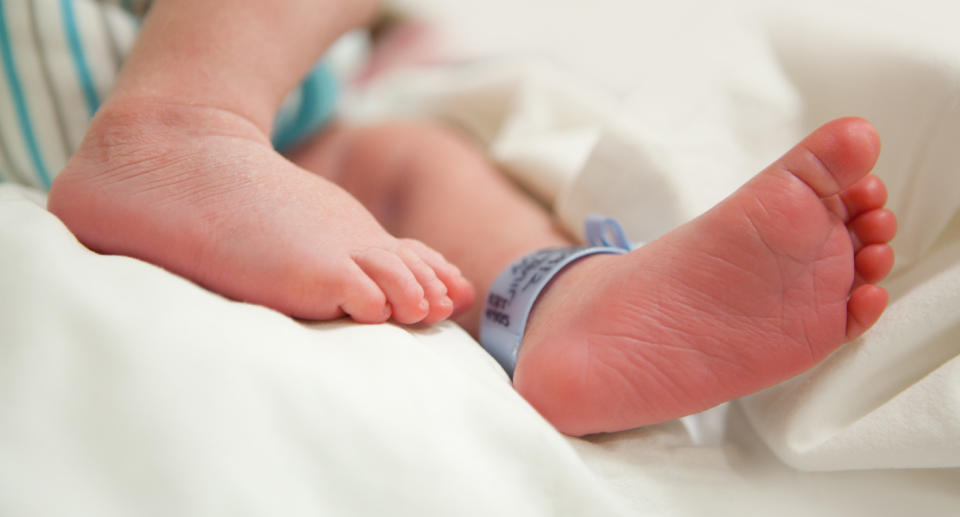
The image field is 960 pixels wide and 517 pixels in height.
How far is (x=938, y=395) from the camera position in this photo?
0.45 metres

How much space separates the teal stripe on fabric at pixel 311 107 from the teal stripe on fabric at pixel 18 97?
27 centimetres

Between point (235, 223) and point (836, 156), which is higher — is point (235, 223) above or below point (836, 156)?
below

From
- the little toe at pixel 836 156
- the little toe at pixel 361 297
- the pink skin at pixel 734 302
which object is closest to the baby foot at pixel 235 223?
the little toe at pixel 361 297

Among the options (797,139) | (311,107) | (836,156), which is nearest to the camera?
(836,156)

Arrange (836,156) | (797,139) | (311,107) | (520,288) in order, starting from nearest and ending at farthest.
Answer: (836,156) < (520,288) < (797,139) < (311,107)

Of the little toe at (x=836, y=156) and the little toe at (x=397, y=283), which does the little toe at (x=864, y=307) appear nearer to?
the little toe at (x=836, y=156)

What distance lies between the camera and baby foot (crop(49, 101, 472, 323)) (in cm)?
47

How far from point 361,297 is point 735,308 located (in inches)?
9.8

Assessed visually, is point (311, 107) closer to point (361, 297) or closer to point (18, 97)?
point (18, 97)

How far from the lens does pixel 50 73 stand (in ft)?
2.24

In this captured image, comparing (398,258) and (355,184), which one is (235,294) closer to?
(398,258)

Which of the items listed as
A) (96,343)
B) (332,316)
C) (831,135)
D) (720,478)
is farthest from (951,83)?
(96,343)

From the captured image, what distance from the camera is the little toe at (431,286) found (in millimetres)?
480

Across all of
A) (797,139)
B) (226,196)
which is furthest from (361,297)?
(797,139)
